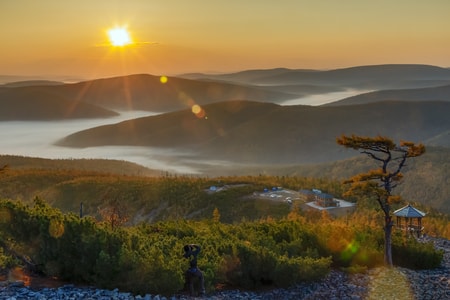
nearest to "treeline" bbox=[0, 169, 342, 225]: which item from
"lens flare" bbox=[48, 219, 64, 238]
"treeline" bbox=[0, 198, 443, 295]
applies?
"treeline" bbox=[0, 198, 443, 295]

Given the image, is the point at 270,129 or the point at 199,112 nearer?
the point at 270,129

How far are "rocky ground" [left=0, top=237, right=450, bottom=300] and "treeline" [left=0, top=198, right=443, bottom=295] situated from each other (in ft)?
1.18

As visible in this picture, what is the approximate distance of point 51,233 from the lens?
12289mm

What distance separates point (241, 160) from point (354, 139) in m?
129

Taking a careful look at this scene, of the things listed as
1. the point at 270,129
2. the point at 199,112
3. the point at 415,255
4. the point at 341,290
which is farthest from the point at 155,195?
the point at 199,112

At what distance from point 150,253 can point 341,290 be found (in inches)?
197

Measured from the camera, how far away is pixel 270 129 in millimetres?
162750

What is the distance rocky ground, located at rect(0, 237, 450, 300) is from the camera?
11023 mm

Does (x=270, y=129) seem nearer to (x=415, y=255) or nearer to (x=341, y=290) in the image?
(x=415, y=255)

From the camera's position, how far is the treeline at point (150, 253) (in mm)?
11930

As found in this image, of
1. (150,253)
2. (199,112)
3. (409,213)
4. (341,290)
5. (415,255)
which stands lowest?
(415,255)

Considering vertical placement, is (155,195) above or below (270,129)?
below

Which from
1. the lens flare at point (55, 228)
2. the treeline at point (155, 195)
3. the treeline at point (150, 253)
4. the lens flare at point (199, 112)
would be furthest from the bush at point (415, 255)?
the lens flare at point (199, 112)

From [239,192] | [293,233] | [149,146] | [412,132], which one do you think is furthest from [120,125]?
[293,233]
